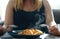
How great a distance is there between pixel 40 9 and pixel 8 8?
12.7 inches

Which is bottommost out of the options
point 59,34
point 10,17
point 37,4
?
point 59,34

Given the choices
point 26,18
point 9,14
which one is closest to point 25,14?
point 26,18

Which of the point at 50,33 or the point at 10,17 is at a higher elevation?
the point at 10,17

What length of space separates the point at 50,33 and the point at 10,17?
535mm

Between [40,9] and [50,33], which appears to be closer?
[50,33]

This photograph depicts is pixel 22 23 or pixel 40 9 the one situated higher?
pixel 40 9

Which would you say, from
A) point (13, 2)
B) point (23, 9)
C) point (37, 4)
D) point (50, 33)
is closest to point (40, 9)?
point (37, 4)

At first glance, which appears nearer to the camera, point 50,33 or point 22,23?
point 50,33

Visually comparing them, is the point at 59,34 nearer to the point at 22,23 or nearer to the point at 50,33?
the point at 50,33

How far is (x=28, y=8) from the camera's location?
1.40 m

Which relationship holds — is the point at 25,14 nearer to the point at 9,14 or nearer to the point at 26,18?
the point at 26,18

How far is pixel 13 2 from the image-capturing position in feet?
4.59

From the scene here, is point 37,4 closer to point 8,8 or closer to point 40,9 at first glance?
point 40,9

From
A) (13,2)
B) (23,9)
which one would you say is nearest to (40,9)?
(23,9)
